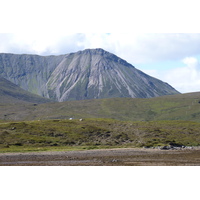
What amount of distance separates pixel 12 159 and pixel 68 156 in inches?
352

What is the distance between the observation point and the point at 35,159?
163 ft

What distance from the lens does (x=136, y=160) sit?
49062 millimetres

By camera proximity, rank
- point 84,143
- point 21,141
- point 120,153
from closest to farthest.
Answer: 1. point 120,153
2. point 21,141
3. point 84,143

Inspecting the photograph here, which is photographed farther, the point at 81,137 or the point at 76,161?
the point at 81,137

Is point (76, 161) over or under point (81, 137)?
under

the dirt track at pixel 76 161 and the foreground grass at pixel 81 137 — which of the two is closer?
the dirt track at pixel 76 161

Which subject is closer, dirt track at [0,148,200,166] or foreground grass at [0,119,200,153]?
dirt track at [0,148,200,166]
